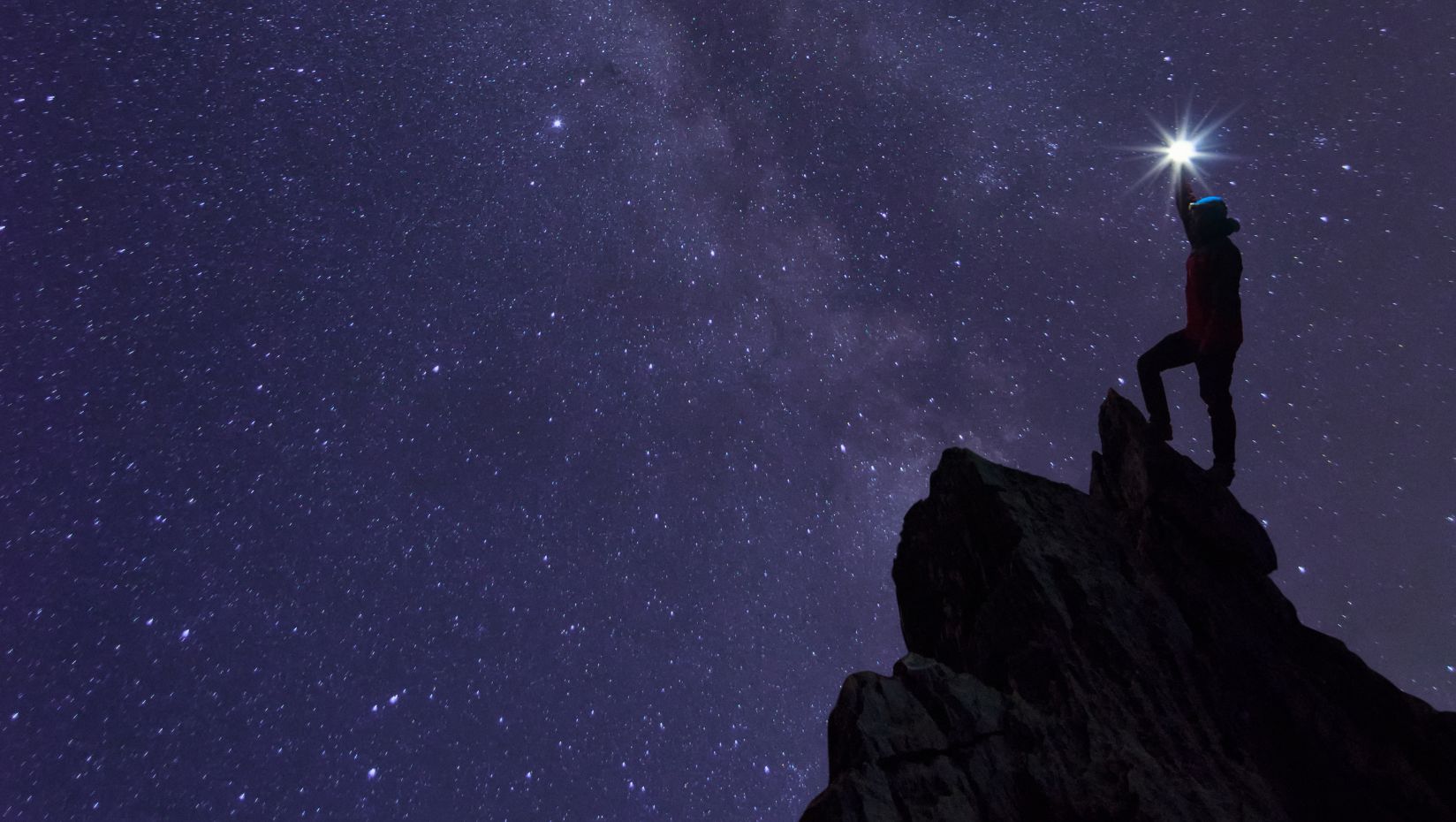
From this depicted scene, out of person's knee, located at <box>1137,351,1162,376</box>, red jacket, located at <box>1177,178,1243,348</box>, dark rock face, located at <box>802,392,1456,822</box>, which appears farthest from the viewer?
person's knee, located at <box>1137,351,1162,376</box>

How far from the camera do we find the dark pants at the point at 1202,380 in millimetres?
10258

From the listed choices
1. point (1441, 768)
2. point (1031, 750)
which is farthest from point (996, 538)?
point (1441, 768)

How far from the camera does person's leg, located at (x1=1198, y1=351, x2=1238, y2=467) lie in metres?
10.2

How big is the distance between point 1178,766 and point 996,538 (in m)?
3.50

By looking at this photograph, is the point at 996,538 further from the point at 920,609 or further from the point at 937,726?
the point at 937,726

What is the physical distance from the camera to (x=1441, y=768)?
8.25 metres

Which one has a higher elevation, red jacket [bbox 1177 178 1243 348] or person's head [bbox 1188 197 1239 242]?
person's head [bbox 1188 197 1239 242]

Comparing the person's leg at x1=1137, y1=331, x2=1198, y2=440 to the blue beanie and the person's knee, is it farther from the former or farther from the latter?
the blue beanie

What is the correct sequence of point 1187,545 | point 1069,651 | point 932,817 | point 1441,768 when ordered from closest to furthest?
point 932,817 → point 1441,768 → point 1069,651 → point 1187,545

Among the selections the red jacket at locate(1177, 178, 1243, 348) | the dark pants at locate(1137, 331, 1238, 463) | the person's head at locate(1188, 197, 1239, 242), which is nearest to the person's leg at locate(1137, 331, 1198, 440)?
the dark pants at locate(1137, 331, 1238, 463)

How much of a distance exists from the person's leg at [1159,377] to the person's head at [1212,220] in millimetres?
1406

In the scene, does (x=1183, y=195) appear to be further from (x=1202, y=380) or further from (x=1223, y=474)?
(x=1223, y=474)

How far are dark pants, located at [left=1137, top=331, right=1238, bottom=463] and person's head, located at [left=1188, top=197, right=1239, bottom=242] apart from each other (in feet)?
4.61

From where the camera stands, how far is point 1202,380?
1045 centimetres
